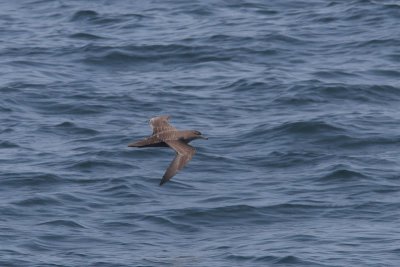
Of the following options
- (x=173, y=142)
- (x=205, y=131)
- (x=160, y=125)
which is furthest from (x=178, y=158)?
(x=205, y=131)

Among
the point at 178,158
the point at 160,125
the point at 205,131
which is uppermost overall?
the point at 160,125

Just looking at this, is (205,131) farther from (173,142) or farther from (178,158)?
(178,158)

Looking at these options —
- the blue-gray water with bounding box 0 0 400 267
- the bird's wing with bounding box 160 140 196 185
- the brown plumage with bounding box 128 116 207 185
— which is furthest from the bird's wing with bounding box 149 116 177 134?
the blue-gray water with bounding box 0 0 400 267

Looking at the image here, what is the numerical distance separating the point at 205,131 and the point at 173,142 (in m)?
→ 5.69

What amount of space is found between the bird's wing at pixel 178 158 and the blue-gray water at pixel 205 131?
1.82 metres

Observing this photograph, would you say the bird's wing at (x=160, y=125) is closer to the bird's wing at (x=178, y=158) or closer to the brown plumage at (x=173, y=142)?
the brown plumage at (x=173, y=142)

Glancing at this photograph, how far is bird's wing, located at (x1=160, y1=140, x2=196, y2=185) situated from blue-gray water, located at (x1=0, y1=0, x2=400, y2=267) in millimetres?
1816

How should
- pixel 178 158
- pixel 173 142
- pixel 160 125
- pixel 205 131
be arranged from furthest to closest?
pixel 205 131 → pixel 160 125 → pixel 173 142 → pixel 178 158

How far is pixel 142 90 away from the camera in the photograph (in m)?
25.2

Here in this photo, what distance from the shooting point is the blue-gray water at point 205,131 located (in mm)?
18844

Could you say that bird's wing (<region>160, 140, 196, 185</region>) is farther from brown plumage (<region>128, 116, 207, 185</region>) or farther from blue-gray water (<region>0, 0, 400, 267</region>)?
blue-gray water (<region>0, 0, 400, 267</region>)

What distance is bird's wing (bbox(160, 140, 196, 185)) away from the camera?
16.7m

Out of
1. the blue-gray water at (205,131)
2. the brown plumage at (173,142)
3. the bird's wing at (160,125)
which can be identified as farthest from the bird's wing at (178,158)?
the blue-gray water at (205,131)

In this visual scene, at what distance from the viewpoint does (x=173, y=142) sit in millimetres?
17312
